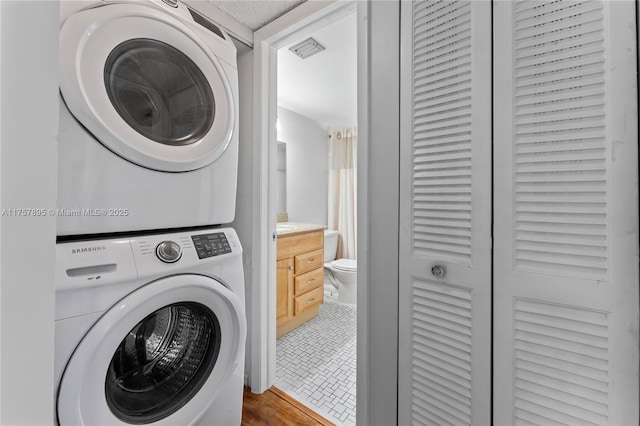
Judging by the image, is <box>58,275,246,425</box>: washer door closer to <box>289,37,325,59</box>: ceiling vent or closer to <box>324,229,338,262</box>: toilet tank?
<box>289,37,325,59</box>: ceiling vent

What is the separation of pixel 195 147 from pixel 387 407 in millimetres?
1139

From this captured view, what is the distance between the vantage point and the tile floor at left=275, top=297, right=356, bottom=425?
143 centimetres

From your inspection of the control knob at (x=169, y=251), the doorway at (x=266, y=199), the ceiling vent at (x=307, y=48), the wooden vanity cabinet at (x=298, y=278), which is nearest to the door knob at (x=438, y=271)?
the control knob at (x=169, y=251)

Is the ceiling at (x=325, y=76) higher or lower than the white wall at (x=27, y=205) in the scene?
higher

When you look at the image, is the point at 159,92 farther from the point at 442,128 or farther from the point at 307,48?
the point at 307,48

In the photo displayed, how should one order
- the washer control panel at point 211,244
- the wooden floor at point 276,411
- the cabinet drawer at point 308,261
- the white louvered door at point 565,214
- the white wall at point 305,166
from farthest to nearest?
1. the white wall at point 305,166
2. the cabinet drawer at point 308,261
3. the wooden floor at point 276,411
4. the washer control panel at point 211,244
5. the white louvered door at point 565,214

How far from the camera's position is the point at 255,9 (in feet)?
4.48

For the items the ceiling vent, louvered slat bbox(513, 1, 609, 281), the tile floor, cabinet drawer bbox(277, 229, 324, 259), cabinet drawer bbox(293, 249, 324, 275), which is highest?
the ceiling vent

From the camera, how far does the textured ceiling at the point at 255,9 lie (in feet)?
4.32

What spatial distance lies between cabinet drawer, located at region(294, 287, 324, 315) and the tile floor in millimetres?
169

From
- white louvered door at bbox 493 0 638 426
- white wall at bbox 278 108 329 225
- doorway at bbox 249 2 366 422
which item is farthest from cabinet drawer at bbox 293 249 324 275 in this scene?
white louvered door at bbox 493 0 638 426

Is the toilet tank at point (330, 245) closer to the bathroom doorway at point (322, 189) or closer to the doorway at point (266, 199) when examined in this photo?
the bathroom doorway at point (322, 189)

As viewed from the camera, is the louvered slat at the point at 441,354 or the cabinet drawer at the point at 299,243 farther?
the cabinet drawer at the point at 299,243

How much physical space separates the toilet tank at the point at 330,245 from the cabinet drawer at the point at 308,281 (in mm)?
952
